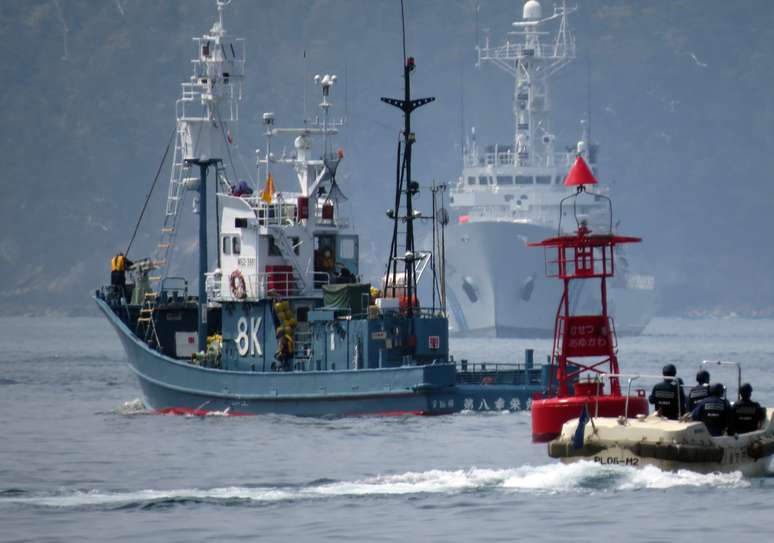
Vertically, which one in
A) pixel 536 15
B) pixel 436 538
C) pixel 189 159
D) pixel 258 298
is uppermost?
pixel 536 15

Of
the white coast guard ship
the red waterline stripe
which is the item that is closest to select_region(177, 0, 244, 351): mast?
the red waterline stripe

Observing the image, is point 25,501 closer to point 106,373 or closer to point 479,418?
point 479,418

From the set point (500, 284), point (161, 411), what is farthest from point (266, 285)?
point (500, 284)

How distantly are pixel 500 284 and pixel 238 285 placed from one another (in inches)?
3017

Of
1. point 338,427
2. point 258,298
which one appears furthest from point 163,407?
point 338,427

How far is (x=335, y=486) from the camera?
98.3 ft

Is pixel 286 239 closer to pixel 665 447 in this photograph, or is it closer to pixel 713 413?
pixel 713 413

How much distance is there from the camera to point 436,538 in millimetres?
25641

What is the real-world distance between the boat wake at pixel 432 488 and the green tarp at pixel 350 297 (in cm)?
1465

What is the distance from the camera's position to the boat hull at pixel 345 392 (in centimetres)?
4234

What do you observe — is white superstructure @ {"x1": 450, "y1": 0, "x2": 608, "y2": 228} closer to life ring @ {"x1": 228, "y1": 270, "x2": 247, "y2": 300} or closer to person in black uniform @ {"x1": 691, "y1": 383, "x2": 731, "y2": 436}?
life ring @ {"x1": 228, "y1": 270, "x2": 247, "y2": 300}

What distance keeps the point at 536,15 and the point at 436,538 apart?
99.1 meters

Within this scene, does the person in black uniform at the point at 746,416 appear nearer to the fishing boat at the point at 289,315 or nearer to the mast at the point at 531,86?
the fishing boat at the point at 289,315

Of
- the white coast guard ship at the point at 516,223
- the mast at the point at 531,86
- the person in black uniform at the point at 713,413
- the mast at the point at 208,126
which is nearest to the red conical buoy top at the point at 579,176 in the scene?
the person in black uniform at the point at 713,413
